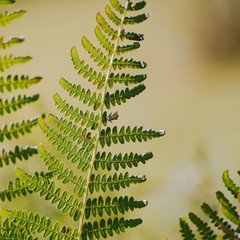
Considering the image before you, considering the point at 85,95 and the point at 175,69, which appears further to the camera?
the point at 175,69

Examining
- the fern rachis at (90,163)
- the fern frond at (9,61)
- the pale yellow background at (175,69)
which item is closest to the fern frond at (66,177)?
the fern rachis at (90,163)

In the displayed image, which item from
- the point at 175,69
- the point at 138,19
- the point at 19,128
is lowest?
the point at 19,128

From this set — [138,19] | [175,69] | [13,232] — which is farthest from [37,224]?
[175,69]

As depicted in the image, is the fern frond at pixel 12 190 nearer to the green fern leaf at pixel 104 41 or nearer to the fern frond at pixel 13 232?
the fern frond at pixel 13 232

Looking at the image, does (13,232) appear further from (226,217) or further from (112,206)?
(226,217)

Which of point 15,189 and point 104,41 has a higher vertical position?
point 104,41

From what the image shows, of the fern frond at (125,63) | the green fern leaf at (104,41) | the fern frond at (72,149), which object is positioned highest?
the green fern leaf at (104,41)

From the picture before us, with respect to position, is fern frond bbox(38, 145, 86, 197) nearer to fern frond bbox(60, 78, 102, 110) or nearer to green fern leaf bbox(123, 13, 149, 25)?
fern frond bbox(60, 78, 102, 110)
